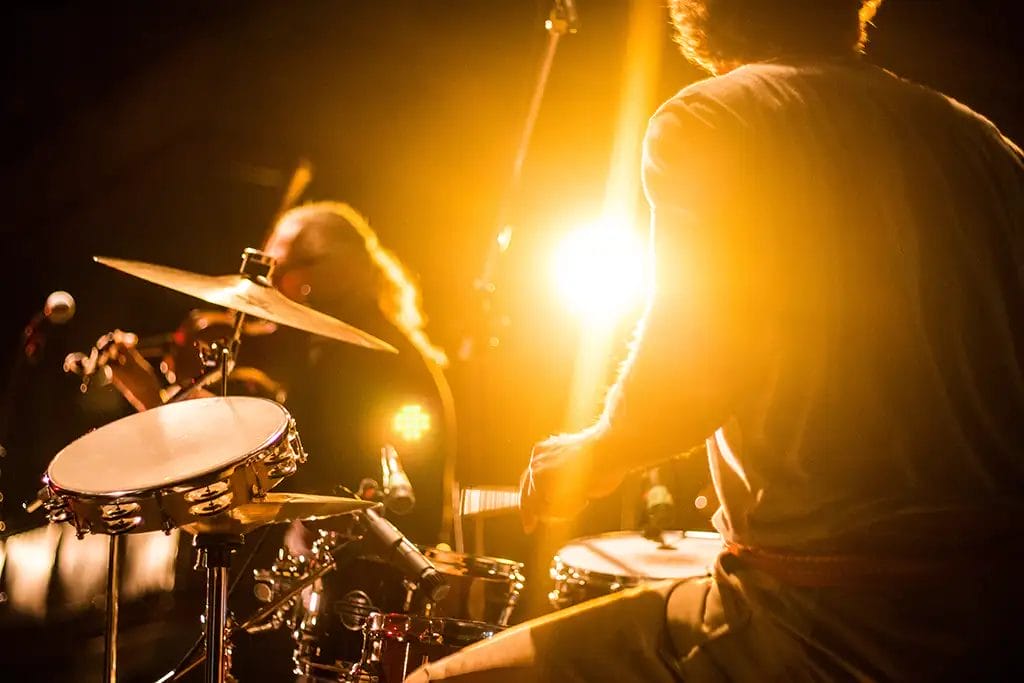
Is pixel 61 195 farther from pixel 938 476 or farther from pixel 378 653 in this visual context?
pixel 938 476

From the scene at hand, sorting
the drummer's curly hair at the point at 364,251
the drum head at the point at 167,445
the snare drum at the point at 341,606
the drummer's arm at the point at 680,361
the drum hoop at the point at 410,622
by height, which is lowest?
the snare drum at the point at 341,606

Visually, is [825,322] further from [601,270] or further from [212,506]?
[601,270]

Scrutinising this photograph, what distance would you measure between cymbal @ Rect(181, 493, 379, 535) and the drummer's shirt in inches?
57.1

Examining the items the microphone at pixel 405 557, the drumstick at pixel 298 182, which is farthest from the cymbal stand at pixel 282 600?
the drumstick at pixel 298 182

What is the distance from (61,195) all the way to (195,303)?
1.27 metres

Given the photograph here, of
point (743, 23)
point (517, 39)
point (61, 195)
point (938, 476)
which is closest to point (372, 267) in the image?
point (517, 39)

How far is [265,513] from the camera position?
2.42m

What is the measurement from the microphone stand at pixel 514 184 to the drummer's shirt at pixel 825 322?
2413mm

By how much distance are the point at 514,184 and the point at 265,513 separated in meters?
2.51

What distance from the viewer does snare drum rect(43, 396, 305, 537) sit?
2084 millimetres

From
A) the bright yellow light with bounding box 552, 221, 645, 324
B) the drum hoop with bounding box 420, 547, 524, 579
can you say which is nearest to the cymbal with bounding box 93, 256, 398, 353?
the drum hoop with bounding box 420, 547, 524, 579

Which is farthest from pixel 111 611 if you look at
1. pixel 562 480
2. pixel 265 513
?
pixel 562 480

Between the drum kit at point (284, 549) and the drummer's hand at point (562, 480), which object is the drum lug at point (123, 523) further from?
the drummer's hand at point (562, 480)

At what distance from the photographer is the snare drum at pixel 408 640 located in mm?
2510
